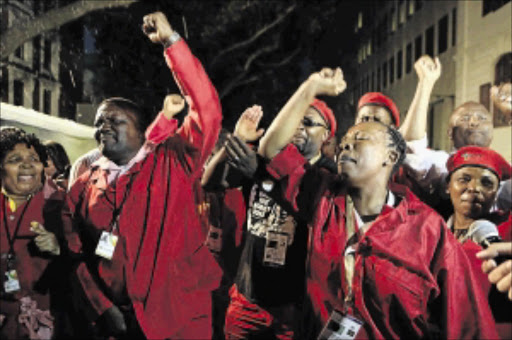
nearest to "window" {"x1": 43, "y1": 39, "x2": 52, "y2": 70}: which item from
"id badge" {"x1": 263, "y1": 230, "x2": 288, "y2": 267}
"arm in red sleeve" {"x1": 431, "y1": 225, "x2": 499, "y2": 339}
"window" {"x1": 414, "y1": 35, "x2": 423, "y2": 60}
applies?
"window" {"x1": 414, "y1": 35, "x2": 423, "y2": 60}

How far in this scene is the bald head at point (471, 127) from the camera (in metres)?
5.18

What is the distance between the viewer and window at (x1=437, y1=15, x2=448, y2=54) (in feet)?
88.4

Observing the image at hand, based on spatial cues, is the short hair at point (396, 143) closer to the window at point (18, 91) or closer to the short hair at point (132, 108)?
the short hair at point (132, 108)

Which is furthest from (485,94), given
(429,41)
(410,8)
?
(410,8)

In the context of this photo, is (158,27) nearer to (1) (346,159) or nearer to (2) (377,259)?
(1) (346,159)

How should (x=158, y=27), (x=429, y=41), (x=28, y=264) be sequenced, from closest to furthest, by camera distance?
(x=158, y=27)
(x=28, y=264)
(x=429, y=41)

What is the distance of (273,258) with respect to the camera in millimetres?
4000

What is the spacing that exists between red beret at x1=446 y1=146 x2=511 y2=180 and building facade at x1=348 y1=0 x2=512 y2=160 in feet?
47.9

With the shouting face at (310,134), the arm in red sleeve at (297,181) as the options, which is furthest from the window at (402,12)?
the arm in red sleeve at (297,181)

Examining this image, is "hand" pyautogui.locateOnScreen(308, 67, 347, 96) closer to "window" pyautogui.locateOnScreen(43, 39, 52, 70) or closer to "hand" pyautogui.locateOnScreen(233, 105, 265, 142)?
"hand" pyautogui.locateOnScreen(233, 105, 265, 142)

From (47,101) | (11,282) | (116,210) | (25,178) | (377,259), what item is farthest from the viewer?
(47,101)

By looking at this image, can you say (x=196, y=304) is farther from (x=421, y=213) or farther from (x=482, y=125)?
(x=482, y=125)

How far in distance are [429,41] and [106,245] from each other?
2872 centimetres

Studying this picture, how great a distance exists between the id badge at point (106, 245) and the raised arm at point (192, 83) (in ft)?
2.50
